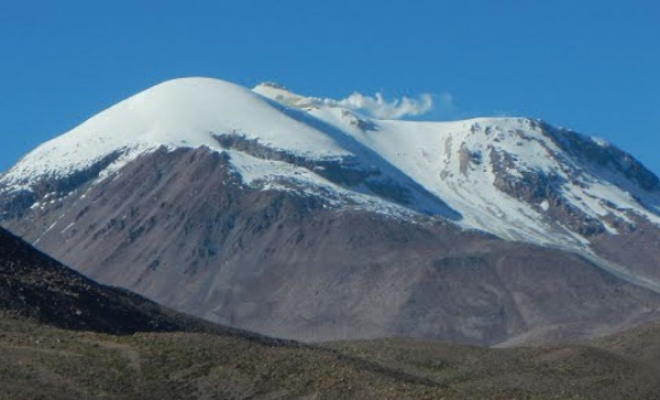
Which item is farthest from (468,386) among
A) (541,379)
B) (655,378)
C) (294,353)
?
(294,353)

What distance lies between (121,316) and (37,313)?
306 inches

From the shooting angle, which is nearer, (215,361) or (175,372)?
(175,372)

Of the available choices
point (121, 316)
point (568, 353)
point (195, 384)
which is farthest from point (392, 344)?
point (195, 384)

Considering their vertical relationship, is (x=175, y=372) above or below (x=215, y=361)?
below

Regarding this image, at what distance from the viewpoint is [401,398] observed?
5609 cm

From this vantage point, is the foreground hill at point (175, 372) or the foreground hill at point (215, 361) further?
the foreground hill at point (215, 361)

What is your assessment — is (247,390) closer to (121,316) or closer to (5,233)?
(121,316)

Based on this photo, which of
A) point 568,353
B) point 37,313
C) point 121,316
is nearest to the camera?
point 37,313

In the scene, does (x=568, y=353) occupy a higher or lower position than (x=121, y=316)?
higher

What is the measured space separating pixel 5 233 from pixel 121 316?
6895 millimetres

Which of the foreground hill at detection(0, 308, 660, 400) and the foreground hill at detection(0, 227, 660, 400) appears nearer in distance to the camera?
the foreground hill at detection(0, 308, 660, 400)

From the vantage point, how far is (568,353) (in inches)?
3337

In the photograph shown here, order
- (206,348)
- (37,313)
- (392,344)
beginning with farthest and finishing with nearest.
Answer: (392,344) → (37,313) → (206,348)

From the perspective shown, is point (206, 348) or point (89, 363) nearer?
point (89, 363)
